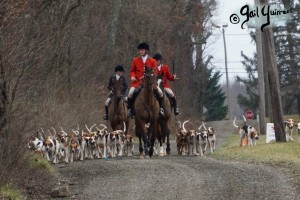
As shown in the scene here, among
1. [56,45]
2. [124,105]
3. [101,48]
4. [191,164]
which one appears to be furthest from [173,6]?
[191,164]

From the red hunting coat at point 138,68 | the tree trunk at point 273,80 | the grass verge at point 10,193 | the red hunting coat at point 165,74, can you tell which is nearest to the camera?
the grass verge at point 10,193

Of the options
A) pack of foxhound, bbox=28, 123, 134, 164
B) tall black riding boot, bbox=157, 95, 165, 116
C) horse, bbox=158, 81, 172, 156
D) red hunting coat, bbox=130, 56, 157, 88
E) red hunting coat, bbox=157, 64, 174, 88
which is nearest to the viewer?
red hunting coat, bbox=130, 56, 157, 88

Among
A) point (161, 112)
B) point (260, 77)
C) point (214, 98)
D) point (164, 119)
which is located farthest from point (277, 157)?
point (214, 98)

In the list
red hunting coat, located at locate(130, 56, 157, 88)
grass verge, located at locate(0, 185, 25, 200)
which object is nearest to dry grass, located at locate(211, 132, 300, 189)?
red hunting coat, located at locate(130, 56, 157, 88)

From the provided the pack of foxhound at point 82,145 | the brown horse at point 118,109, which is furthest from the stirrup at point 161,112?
the pack of foxhound at point 82,145

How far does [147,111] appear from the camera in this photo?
67.3ft

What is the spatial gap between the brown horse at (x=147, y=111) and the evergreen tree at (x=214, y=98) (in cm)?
5074

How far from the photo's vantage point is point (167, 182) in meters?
14.2

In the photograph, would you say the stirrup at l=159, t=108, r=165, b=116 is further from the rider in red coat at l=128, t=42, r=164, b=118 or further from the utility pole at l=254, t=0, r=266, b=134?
the utility pole at l=254, t=0, r=266, b=134

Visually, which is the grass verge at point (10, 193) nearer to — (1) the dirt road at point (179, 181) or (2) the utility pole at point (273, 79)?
(1) the dirt road at point (179, 181)

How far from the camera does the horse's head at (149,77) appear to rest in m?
19.8

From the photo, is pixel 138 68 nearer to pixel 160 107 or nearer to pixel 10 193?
pixel 160 107

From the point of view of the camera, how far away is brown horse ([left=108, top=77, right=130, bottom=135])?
23797mm

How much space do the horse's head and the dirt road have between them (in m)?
2.58
